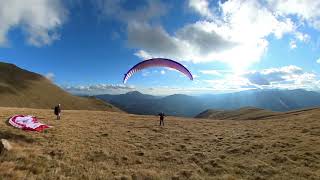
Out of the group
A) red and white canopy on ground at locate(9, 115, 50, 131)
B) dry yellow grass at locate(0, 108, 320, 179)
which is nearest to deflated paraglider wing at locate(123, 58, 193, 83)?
dry yellow grass at locate(0, 108, 320, 179)

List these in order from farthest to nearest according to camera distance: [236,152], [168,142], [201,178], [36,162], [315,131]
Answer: [315,131] < [168,142] < [236,152] < [36,162] < [201,178]

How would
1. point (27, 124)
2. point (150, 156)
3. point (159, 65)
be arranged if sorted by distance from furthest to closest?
point (159, 65) < point (27, 124) < point (150, 156)

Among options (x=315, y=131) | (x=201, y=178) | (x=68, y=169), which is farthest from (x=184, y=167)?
(x=315, y=131)

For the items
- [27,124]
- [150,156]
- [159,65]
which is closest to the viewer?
[150,156]

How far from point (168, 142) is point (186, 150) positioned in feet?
11.1

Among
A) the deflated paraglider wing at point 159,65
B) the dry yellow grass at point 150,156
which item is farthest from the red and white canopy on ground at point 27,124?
the deflated paraglider wing at point 159,65

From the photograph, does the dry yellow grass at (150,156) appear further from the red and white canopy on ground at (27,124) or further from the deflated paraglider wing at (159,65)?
the deflated paraglider wing at (159,65)

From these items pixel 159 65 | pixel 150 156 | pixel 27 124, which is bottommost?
pixel 150 156

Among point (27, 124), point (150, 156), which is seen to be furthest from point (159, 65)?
point (150, 156)

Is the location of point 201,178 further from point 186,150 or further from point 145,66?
point 145,66

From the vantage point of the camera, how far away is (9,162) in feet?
61.6

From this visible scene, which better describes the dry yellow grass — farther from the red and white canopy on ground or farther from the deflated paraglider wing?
the deflated paraglider wing

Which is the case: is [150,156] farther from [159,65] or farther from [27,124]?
[159,65]

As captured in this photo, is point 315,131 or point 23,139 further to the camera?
point 315,131
